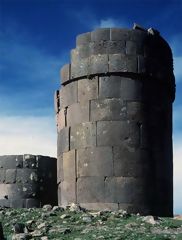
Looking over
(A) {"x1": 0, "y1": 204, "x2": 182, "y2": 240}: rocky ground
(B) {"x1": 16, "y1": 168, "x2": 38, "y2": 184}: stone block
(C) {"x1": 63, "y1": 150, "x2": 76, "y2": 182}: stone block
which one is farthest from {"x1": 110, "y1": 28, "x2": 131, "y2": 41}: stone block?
(B) {"x1": 16, "y1": 168, "x2": 38, "y2": 184}: stone block

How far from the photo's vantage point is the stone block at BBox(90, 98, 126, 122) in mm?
11828

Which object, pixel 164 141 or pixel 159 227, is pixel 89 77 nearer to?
pixel 164 141

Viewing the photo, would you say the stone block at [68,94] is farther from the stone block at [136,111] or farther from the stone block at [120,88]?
the stone block at [136,111]

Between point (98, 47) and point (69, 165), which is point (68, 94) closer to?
point (98, 47)

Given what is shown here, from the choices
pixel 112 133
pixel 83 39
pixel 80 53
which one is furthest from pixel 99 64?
pixel 112 133

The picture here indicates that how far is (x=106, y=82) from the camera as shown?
12.1 metres

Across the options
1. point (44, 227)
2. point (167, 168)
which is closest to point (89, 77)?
point (167, 168)

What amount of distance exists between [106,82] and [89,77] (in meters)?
0.41

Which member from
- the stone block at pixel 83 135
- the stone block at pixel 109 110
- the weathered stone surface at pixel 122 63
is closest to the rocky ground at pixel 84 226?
the stone block at pixel 83 135

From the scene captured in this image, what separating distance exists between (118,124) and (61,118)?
165 cm

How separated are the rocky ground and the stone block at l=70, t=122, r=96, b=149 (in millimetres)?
1632

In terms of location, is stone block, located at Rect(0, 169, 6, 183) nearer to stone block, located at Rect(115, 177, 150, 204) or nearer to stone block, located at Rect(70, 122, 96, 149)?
stone block, located at Rect(70, 122, 96, 149)

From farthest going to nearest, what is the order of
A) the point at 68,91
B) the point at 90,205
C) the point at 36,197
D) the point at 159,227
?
the point at 36,197 < the point at 68,91 < the point at 90,205 < the point at 159,227

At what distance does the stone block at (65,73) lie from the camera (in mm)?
12625
